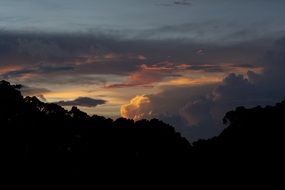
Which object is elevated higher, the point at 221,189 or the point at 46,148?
the point at 46,148

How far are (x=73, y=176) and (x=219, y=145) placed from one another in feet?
44.1

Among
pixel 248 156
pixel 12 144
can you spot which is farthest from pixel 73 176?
pixel 248 156

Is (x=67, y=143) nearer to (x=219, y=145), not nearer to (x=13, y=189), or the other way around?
(x=13, y=189)

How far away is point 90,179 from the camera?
182 feet

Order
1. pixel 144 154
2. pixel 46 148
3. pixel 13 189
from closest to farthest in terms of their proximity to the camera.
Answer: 1. pixel 13 189
2. pixel 46 148
3. pixel 144 154

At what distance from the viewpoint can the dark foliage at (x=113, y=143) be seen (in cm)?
5172

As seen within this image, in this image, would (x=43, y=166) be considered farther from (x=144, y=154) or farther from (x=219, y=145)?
(x=219, y=145)

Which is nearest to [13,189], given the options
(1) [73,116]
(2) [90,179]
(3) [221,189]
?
(2) [90,179]

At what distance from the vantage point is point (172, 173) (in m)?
56.8

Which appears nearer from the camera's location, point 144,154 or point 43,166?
point 43,166

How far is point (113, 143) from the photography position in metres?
57.6

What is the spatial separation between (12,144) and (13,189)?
4.26m

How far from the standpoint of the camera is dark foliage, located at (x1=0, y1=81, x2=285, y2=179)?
5172cm

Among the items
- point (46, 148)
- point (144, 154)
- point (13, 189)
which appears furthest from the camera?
point (144, 154)
